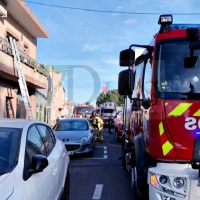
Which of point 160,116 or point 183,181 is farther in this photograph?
point 160,116

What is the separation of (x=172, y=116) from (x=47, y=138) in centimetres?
203

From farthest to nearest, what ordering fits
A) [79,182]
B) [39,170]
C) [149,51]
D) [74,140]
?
1. [74,140]
2. [79,182]
3. [149,51]
4. [39,170]

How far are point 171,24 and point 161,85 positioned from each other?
1.15m

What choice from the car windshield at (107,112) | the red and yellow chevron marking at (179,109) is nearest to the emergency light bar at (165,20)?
the red and yellow chevron marking at (179,109)

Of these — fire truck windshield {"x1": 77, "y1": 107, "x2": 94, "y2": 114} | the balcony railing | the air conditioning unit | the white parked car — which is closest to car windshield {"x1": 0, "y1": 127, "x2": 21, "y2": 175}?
the white parked car

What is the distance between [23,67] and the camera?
1484 centimetres

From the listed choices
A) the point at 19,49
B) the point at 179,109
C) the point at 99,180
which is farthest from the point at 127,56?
the point at 19,49

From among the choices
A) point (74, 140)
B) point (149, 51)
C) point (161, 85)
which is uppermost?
point (149, 51)

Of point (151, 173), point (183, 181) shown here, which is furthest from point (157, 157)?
point (183, 181)

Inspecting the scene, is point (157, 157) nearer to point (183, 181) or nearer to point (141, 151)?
point (183, 181)

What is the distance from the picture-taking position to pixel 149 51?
4328 millimetres

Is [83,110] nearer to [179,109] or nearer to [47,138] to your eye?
[47,138]

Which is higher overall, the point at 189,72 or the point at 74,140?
the point at 189,72

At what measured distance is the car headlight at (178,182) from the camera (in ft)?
11.2
